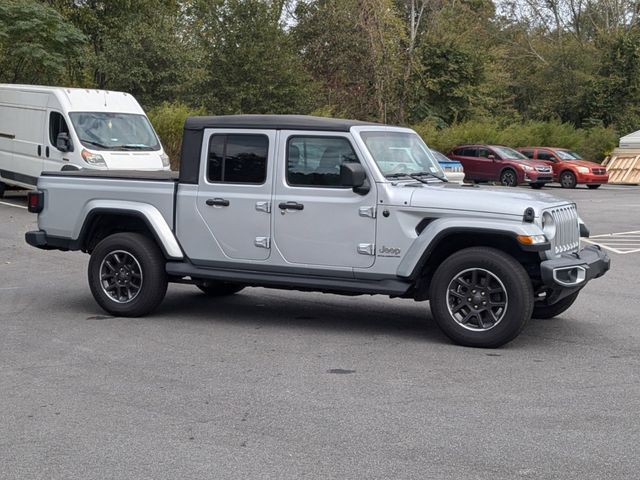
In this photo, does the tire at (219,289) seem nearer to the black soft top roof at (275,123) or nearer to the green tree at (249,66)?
the black soft top roof at (275,123)

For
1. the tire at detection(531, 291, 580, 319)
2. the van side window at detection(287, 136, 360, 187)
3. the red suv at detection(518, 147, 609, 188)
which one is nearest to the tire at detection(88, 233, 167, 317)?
the van side window at detection(287, 136, 360, 187)

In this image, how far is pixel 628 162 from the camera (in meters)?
44.2

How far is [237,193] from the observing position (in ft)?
30.2

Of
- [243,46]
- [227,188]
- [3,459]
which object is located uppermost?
[243,46]

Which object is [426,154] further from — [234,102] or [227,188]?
[234,102]

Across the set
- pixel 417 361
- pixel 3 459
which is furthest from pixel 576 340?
pixel 3 459

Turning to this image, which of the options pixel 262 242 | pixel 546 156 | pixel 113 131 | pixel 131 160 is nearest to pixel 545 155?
pixel 546 156

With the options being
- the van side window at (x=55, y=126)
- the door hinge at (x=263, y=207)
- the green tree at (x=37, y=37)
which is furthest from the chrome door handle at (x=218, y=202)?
the green tree at (x=37, y=37)

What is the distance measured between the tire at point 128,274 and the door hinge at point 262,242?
1.00 meters

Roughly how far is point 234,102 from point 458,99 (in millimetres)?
16392

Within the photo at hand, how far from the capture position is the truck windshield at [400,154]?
8898 millimetres

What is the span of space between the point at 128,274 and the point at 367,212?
2.47m

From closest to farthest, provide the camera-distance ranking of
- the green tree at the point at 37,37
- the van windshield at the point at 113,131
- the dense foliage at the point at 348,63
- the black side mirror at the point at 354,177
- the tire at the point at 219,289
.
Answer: the black side mirror at the point at 354,177
the tire at the point at 219,289
the van windshield at the point at 113,131
the green tree at the point at 37,37
the dense foliage at the point at 348,63

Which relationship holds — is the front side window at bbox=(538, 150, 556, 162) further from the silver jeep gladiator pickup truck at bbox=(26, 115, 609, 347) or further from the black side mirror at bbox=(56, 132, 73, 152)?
the silver jeep gladiator pickup truck at bbox=(26, 115, 609, 347)
